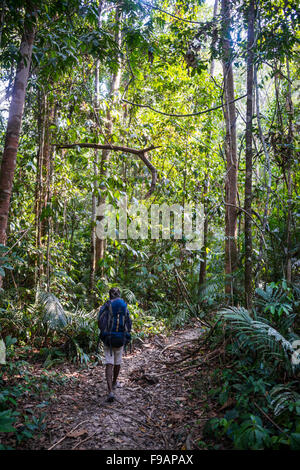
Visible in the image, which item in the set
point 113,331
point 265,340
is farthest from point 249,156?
point 113,331

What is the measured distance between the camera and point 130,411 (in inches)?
160

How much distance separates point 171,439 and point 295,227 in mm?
4451

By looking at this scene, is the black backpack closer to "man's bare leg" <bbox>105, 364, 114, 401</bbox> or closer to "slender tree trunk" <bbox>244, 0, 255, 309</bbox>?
"man's bare leg" <bbox>105, 364, 114, 401</bbox>

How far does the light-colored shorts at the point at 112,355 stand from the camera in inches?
175

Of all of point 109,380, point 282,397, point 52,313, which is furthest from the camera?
point 52,313

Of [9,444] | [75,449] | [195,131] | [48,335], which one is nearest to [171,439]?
[75,449]

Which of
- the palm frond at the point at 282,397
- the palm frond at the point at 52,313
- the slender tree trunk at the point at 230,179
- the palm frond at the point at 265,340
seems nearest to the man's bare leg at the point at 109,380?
the palm frond at the point at 52,313

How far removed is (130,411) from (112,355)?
78cm

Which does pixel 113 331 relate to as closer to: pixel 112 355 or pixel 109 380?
pixel 112 355

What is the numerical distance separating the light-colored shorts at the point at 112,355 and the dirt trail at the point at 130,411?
531mm

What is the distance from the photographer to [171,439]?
3.38 meters

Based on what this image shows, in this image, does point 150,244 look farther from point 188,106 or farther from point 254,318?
point 254,318

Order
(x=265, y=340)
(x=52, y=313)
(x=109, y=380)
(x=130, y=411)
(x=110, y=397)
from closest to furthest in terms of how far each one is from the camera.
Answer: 1. (x=265, y=340)
2. (x=130, y=411)
3. (x=110, y=397)
4. (x=109, y=380)
5. (x=52, y=313)

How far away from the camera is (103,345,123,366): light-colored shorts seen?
444 centimetres
